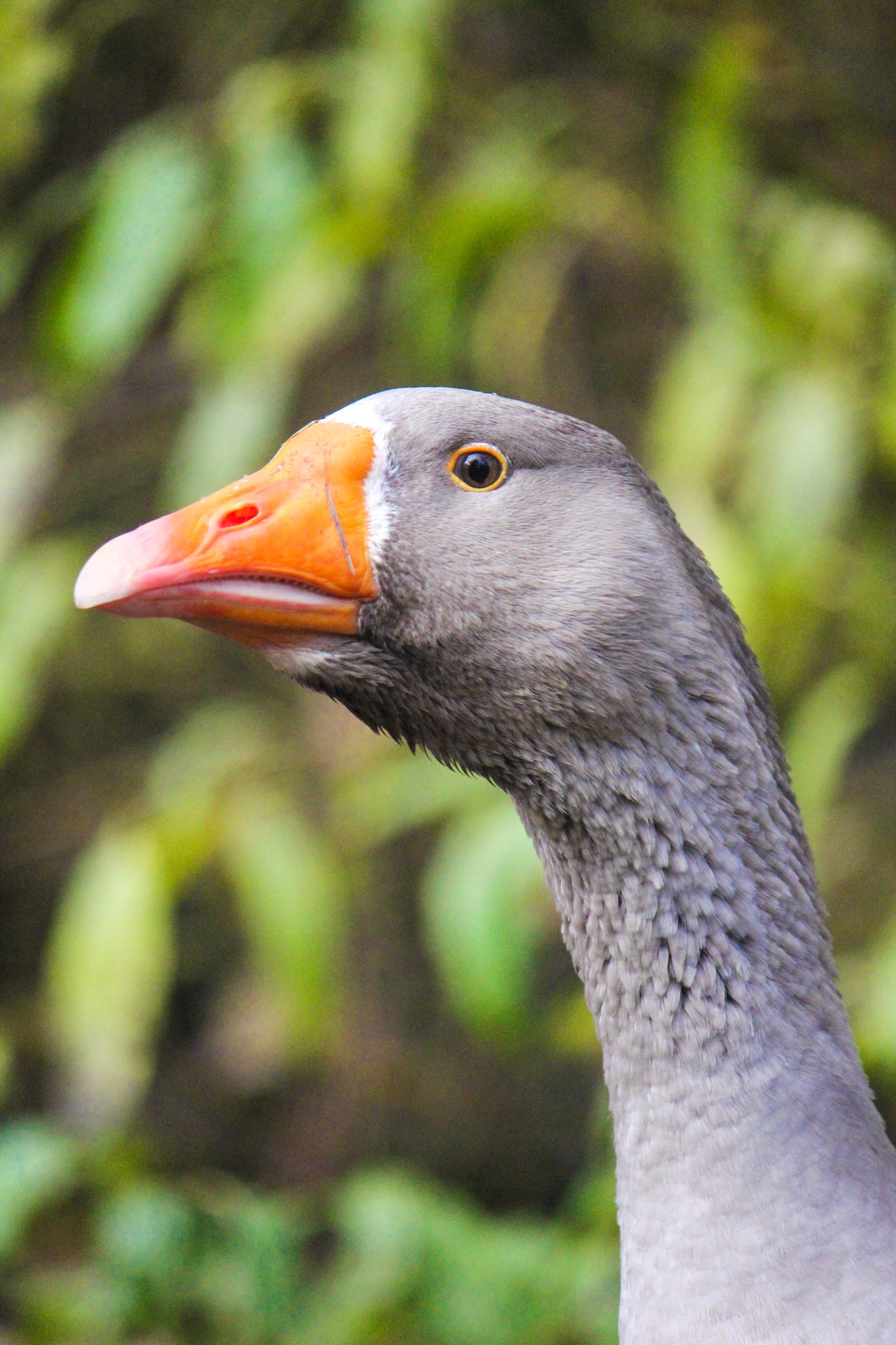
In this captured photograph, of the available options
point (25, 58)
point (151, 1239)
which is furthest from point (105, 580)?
point (25, 58)

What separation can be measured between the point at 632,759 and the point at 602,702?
84 mm

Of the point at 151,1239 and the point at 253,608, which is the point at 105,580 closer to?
the point at 253,608

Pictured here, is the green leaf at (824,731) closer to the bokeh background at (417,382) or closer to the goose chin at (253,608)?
the bokeh background at (417,382)

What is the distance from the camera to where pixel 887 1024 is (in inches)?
107

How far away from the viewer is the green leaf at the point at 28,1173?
9.19 feet

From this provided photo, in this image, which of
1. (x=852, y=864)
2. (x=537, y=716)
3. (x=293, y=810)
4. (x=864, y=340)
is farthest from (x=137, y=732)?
(x=537, y=716)

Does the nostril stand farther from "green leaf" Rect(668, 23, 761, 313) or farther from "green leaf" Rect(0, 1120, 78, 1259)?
"green leaf" Rect(668, 23, 761, 313)

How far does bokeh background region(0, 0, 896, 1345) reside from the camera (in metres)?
3.00

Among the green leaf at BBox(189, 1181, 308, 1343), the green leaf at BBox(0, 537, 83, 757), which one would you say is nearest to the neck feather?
the green leaf at BBox(189, 1181, 308, 1343)

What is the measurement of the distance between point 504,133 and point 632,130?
76 cm

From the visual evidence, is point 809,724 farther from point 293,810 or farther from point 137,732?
point 137,732

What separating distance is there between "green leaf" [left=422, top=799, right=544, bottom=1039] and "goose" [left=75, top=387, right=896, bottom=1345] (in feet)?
3.14

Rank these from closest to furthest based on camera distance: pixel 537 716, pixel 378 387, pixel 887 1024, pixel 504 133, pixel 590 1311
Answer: pixel 537 716, pixel 887 1024, pixel 590 1311, pixel 504 133, pixel 378 387

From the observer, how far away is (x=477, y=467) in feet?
6.12
